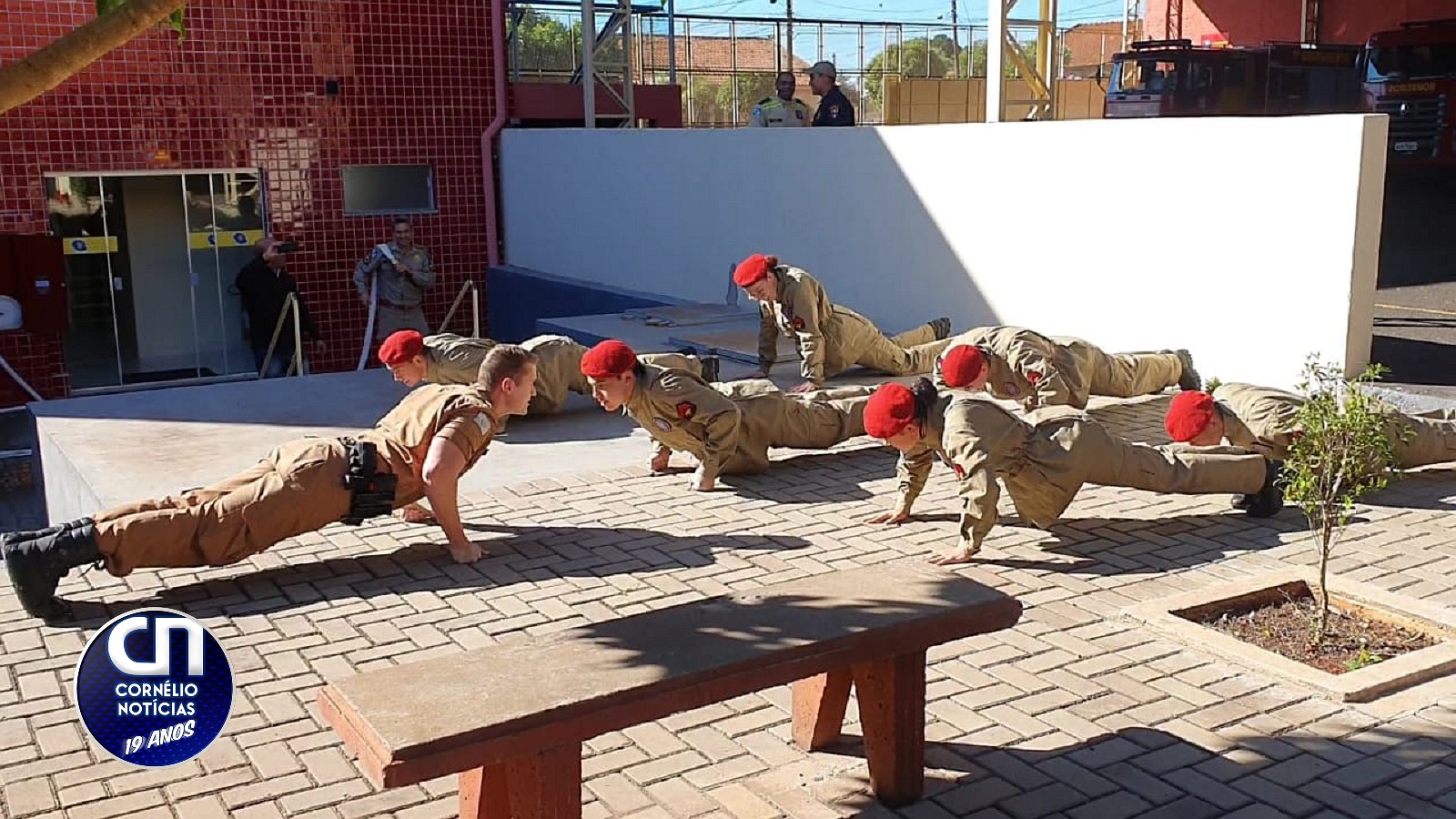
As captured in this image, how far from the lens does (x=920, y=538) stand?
645cm

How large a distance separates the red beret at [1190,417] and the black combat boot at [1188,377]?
8.00 feet

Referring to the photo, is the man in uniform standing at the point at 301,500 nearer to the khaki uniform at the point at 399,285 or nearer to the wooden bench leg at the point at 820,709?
the wooden bench leg at the point at 820,709

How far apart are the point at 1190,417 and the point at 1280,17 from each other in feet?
73.6

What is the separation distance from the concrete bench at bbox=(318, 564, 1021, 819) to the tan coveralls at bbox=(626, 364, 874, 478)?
2812mm

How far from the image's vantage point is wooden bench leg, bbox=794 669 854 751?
4.23 m

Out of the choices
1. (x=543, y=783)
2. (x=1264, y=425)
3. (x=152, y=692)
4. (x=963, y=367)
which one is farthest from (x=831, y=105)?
(x=543, y=783)

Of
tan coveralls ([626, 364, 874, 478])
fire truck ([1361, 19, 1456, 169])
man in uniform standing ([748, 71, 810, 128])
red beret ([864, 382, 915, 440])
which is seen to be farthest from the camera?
fire truck ([1361, 19, 1456, 169])

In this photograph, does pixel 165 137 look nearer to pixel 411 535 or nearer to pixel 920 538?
pixel 411 535

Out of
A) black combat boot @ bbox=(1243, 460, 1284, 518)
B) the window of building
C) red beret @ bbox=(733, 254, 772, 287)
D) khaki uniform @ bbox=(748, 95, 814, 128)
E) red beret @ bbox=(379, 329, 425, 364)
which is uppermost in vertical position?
Result: khaki uniform @ bbox=(748, 95, 814, 128)

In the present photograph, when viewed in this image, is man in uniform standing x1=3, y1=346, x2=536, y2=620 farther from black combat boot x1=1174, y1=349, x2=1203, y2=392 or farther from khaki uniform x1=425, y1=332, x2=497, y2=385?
black combat boot x1=1174, y1=349, x2=1203, y2=392

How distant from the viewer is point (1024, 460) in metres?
6.11

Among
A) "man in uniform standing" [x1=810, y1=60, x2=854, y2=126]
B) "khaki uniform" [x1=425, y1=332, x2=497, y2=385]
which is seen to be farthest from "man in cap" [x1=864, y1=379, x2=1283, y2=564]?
"man in uniform standing" [x1=810, y1=60, x2=854, y2=126]

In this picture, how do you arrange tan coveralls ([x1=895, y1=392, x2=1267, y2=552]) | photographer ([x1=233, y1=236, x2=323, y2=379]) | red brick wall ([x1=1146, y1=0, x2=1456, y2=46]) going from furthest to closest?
red brick wall ([x1=1146, y1=0, x2=1456, y2=46]), photographer ([x1=233, y1=236, x2=323, y2=379]), tan coveralls ([x1=895, y1=392, x2=1267, y2=552])

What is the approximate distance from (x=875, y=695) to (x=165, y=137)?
494 inches
